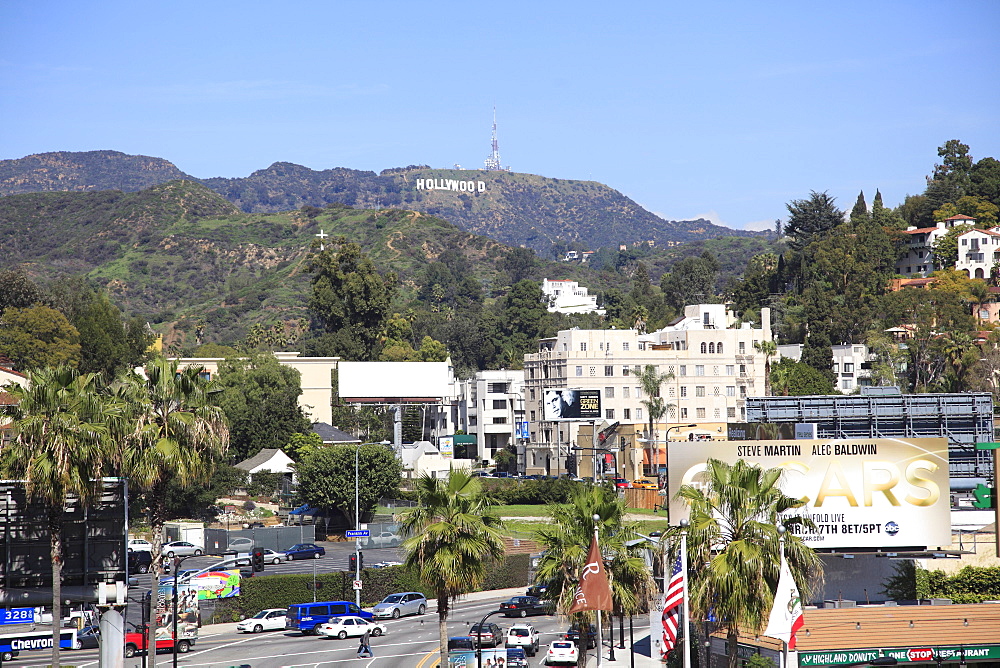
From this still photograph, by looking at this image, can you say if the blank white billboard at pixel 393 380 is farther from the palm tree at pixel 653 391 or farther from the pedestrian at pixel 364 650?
the pedestrian at pixel 364 650

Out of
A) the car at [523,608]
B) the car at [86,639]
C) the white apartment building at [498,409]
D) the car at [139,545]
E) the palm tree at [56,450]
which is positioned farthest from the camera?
the white apartment building at [498,409]

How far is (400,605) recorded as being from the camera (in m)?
70.0

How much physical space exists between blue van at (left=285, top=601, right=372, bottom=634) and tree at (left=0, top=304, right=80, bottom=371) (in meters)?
70.6

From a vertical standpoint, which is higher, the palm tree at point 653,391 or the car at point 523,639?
the palm tree at point 653,391

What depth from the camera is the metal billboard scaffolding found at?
139ft

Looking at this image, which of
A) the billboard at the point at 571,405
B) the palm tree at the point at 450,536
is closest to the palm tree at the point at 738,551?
the palm tree at the point at 450,536

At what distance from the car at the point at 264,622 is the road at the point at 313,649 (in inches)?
17.2

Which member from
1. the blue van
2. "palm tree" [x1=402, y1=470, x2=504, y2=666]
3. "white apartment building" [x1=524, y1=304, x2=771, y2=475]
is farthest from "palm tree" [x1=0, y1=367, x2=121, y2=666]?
"white apartment building" [x1=524, y1=304, x2=771, y2=475]

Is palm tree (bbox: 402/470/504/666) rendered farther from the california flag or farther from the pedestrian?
the pedestrian

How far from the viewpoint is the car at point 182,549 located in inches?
3260

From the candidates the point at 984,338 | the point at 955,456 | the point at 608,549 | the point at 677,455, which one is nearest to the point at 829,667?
the point at 608,549

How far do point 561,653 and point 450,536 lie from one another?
18.3 metres

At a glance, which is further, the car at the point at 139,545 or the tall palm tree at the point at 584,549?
the car at the point at 139,545

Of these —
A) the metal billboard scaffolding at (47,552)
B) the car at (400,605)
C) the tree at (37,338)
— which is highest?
the tree at (37,338)
